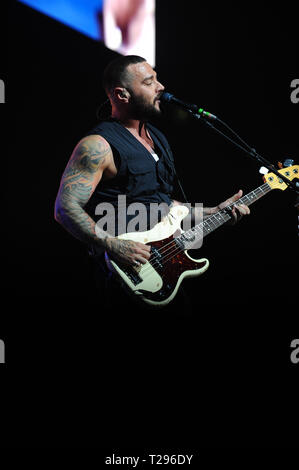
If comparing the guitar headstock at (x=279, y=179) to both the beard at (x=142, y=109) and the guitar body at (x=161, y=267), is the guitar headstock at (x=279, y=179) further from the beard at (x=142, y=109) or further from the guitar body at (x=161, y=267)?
the beard at (x=142, y=109)

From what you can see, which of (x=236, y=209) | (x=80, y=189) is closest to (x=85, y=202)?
(x=80, y=189)

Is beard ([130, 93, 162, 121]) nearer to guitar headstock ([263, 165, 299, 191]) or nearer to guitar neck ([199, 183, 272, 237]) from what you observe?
guitar neck ([199, 183, 272, 237])

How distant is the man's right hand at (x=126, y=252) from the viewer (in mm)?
1649

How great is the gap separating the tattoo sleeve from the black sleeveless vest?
113 mm

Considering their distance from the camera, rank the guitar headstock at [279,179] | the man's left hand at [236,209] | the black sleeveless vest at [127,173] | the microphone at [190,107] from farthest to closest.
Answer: the guitar headstock at [279,179]
the man's left hand at [236,209]
the black sleeveless vest at [127,173]
the microphone at [190,107]

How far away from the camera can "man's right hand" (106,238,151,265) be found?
165 centimetres

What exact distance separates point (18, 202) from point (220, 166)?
1652mm

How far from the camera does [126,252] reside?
1657 mm

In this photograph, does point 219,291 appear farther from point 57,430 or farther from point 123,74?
point 123,74

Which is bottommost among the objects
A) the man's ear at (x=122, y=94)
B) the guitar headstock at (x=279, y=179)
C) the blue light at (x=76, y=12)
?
the guitar headstock at (x=279, y=179)

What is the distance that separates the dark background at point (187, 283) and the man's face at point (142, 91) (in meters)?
0.59

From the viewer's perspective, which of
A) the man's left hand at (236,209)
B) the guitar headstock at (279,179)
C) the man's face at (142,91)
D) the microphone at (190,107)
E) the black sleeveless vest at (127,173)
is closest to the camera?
the microphone at (190,107)

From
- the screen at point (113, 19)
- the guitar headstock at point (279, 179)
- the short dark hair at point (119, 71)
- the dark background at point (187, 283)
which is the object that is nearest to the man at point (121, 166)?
the short dark hair at point (119, 71)

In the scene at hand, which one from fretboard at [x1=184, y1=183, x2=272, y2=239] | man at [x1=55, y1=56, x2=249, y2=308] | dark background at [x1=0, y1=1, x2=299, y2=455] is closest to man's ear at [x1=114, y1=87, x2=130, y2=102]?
man at [x1=55, y1=56, x2=249, y2=308]
